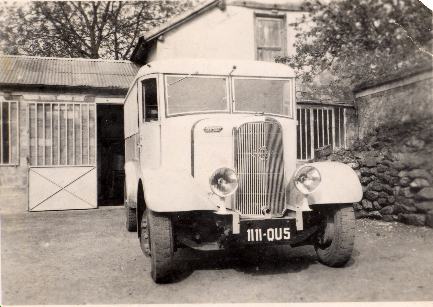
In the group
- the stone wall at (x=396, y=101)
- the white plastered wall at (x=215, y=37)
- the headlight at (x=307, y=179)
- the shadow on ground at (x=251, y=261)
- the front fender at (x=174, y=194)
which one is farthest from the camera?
the white plastered wall at (x=215, y=37)

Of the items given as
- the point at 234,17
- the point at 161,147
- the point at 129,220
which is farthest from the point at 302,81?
the point at 161,147

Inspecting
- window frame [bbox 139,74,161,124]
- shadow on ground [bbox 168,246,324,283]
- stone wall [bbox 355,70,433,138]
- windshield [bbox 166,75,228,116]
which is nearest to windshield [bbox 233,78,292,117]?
windshield [bbox 166,75,228,116]

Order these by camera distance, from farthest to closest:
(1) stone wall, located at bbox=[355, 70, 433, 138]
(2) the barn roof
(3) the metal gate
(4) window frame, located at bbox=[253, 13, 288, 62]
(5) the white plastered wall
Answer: (4) window frame, located at bbox=[253, 13, 288, 62] < (5) the white plastered wall < (2) the barn roof < (3) the metal gate < (1) stone wall, located at bbox=[355, 70, 433, 138]

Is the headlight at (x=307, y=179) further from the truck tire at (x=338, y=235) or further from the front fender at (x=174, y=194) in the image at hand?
the front fender at (x=174, y=194)

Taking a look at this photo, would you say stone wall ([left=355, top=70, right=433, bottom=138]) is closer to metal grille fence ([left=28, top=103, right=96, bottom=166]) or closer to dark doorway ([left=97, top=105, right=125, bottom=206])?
metal grille fence ([left=28, top=103, right=96, bottom=166])

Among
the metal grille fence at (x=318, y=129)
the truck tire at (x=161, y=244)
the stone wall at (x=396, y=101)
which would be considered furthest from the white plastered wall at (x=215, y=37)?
the truck tire at (x=161, y=244)

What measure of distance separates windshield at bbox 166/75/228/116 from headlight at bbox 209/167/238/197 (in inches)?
37.4

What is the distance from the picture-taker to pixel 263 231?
3.53 m

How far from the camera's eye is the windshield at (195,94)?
14.0 feet

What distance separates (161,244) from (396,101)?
17.8ft

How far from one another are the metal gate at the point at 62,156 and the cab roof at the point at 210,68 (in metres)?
4.81

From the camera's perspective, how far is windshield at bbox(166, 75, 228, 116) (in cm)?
425

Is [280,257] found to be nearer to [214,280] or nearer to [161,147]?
[214,280]

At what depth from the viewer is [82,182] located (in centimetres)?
865
